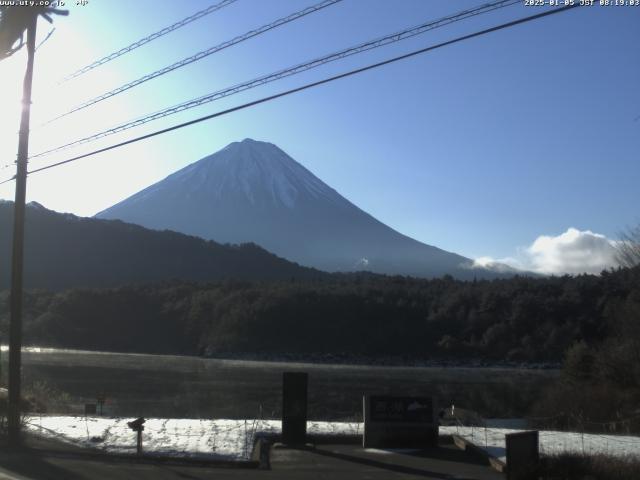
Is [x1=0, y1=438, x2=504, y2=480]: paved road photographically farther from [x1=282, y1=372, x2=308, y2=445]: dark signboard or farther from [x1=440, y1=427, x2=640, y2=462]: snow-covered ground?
[x1=440, y1=427, x2=640, y2=462]: snow-covered ground

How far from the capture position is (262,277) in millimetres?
160500

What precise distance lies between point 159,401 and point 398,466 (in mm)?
22806

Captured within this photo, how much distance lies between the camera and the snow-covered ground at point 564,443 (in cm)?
1536

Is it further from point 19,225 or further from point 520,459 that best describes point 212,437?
point 520,459

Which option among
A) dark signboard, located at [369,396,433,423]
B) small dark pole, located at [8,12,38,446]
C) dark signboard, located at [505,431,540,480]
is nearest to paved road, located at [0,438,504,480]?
dark signboard, located at [369,396,433,423]

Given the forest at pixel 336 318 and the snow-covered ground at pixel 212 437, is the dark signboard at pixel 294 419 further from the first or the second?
the forest at pixel 336 318

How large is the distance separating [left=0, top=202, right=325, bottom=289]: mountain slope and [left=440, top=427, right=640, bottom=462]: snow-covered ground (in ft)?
410

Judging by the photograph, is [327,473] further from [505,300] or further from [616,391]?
[505,300]

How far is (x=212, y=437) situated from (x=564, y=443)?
294 inches

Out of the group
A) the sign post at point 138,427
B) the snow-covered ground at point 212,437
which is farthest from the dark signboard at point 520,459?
the sign post at point 138,427

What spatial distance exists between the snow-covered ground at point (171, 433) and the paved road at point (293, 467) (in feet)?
3.12

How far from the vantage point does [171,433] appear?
18375 millimetres

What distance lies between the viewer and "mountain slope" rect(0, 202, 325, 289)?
142000mm

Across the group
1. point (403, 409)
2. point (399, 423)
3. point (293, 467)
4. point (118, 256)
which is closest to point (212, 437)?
point (293, 467)
